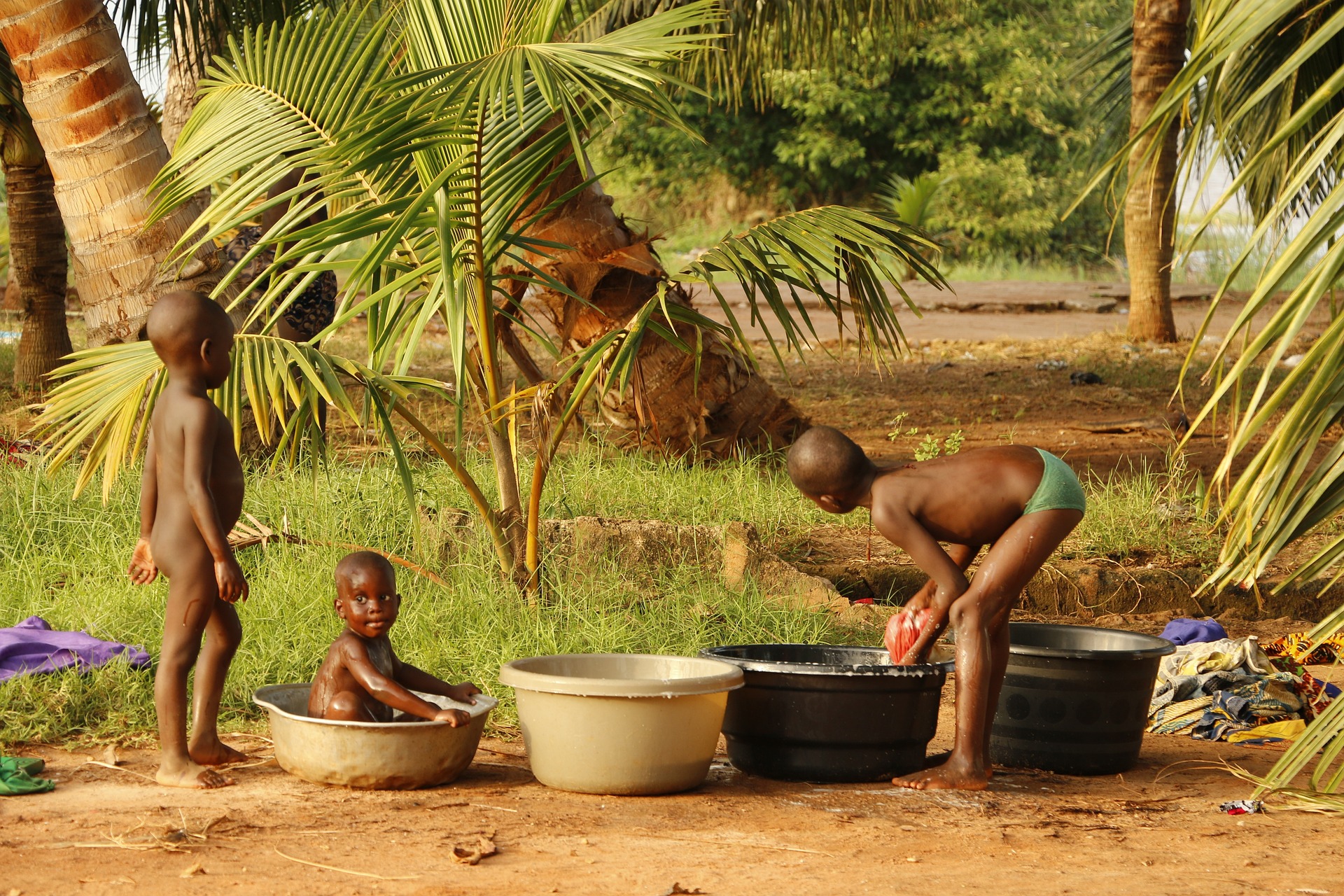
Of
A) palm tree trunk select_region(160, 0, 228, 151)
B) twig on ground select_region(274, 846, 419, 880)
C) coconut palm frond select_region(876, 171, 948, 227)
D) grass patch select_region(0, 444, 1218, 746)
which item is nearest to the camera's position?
twig on ground select_region(274, 846, 419, 880)

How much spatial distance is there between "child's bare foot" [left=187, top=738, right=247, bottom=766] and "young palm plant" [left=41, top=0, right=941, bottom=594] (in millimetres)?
922

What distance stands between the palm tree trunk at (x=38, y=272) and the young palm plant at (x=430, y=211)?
521cm

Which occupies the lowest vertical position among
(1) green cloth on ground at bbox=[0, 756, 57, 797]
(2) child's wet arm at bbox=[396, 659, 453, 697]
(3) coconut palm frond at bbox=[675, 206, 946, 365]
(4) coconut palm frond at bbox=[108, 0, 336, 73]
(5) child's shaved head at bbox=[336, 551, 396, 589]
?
(1) green cloth on ground at bbox=[0, 756, 57, 797]

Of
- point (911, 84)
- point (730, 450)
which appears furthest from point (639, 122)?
point (730, 450)

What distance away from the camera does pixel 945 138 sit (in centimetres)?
2286

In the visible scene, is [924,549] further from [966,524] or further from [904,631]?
[904,631]

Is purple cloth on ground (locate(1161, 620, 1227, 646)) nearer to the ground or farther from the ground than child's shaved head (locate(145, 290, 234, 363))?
nearer to the ground

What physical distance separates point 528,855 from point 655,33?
273 centimetres

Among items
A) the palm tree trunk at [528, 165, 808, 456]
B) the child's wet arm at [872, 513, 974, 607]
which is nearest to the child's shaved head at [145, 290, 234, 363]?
the child's wet arm at [872, 513, 974, 607]

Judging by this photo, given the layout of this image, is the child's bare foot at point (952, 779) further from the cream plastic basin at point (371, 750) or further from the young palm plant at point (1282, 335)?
the cream plastic basin at point (371, 750)

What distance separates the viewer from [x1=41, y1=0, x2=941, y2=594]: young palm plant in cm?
408

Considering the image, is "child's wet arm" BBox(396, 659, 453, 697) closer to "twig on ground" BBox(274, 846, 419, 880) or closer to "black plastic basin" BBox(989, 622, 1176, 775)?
"twig on ground" BBox(274, 846, 419, 880)

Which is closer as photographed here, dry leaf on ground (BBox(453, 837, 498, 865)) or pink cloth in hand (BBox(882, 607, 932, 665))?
dry leaf on ground (BBox(453, 837, 498, 865))

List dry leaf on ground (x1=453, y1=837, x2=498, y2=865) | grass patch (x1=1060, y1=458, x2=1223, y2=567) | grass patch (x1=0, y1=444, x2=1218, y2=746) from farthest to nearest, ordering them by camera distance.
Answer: grass patch (x1=1060, y1=458, x2=1223, y2=567)
grass patch (x1=0, y1=444, x2=1218, y2=746)
dry leaf on ground (x1=453, y1=837, x2=498, y2=865)
